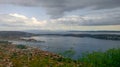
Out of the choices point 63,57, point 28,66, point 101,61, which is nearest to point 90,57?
point 101,61

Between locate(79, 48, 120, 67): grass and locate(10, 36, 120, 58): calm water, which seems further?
locate(10, 36, 120, 58): calm water

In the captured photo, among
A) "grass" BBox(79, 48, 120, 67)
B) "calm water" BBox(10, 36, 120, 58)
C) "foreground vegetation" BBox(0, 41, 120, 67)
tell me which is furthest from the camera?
"calm water" BBox(10, 36, 120, 58)

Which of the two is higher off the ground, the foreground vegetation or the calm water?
the foreground vegetation

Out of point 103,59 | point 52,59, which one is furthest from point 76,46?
point 52,59

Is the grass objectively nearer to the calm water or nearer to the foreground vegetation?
the foreground vegetation

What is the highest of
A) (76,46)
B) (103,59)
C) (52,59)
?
(52,59)

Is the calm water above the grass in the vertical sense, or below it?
below

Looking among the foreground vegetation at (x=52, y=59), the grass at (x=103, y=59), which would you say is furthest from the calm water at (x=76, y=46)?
the foreground vegetation at (x=52, y=59)

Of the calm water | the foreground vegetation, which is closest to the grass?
the foreground vegetation

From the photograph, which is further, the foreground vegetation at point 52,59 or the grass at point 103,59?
the grass at point 103,59

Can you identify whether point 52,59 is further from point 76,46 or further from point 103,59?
point 76,46

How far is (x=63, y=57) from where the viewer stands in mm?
11500

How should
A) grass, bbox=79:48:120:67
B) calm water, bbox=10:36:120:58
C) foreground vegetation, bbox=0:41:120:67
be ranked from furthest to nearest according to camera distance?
calm water, bbox=10:36:120:58 → grass, bbox=79:48:120:67 → foreground vegetation, bbox=0:41:120:67

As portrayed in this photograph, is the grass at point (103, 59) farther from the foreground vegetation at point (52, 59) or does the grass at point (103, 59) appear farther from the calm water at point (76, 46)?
the calm water at point (76, 46)
